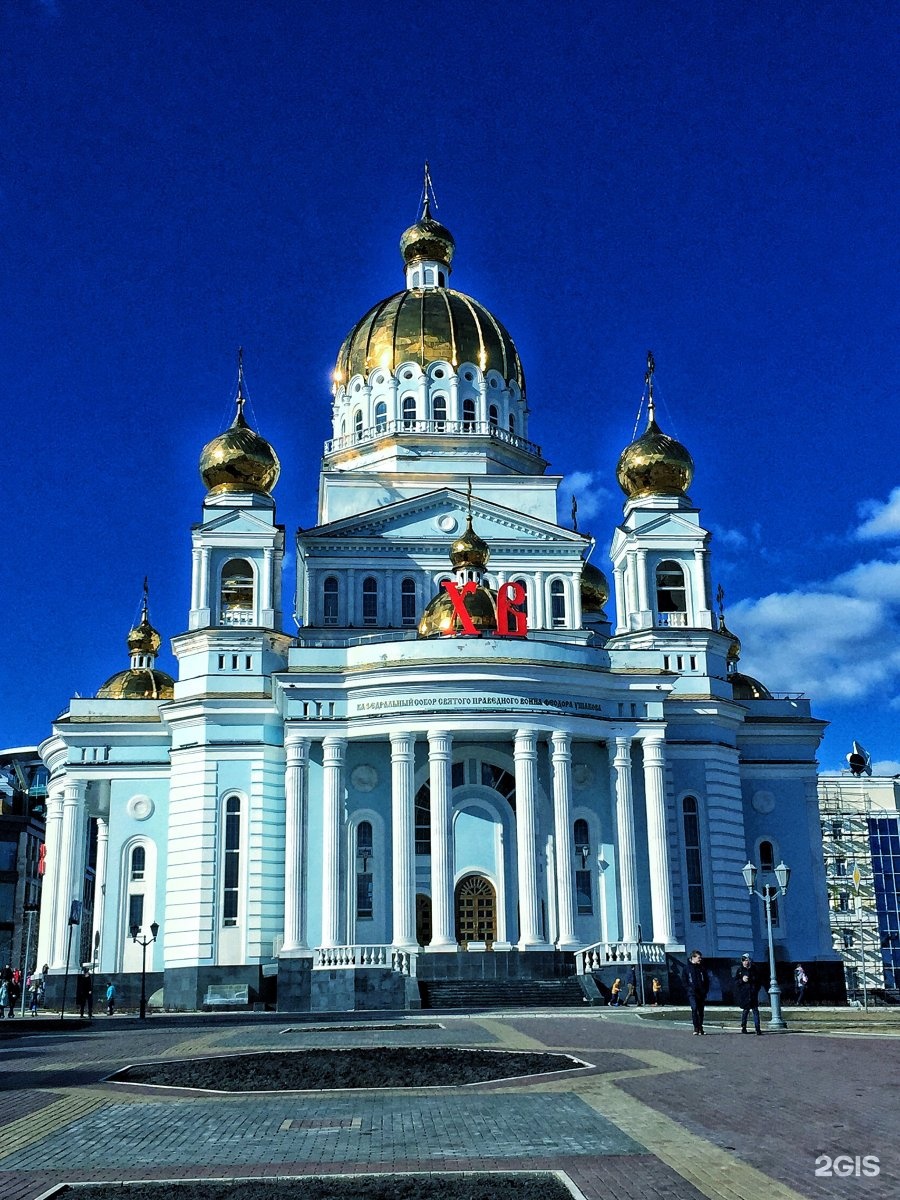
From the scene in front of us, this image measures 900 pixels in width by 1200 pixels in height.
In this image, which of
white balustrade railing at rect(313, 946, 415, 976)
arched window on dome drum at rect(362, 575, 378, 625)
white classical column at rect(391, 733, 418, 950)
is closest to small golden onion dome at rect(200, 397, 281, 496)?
arched window on dome drum at rect(362, 575, 378, 625)

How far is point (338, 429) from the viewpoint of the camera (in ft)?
206

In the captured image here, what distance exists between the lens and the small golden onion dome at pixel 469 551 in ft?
169

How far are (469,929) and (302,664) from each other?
10594 mm

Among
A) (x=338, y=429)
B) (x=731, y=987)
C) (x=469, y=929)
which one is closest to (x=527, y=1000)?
(x=469, y=929)

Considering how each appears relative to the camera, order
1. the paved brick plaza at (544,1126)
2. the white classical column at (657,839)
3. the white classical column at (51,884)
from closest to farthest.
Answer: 1. the paved brick plaza at (544,1126)
2. the white classical column at (657,839)
3. the white classical column at (51,884)

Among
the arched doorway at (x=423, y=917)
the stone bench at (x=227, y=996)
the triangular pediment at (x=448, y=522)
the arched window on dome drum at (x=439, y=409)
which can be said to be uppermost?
the arched window on dome drum at (x=439, y=409)

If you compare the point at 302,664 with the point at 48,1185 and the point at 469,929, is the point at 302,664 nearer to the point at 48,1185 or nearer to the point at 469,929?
the point at 469,929

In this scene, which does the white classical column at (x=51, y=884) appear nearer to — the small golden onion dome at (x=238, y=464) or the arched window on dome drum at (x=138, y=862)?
the arched window on dome drum at (x=138, y=862)

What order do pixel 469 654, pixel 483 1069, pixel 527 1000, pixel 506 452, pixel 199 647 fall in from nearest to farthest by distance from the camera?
pixel 483 1069, pixel 527 1000, pixel 469 654, pixel 199 647, pixel 506 452

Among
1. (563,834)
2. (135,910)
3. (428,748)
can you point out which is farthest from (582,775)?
(135,910)

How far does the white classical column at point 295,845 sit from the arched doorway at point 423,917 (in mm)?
4027

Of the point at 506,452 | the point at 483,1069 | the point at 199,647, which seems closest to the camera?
the point at 483,1069

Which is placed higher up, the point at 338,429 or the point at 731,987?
the point at 338,429

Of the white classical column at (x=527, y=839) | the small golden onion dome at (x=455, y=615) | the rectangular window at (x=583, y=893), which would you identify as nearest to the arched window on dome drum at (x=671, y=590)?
the small golden onion dome at (x=455, y=615)
